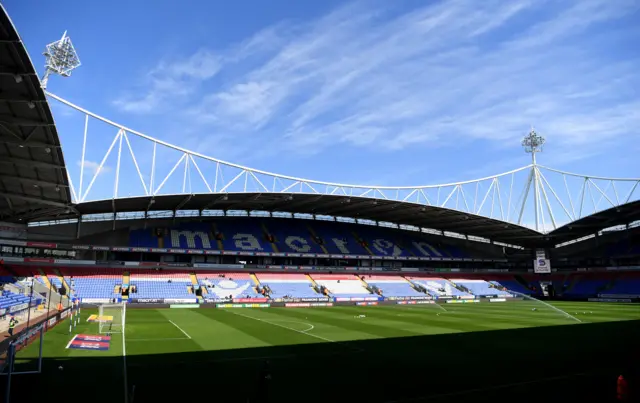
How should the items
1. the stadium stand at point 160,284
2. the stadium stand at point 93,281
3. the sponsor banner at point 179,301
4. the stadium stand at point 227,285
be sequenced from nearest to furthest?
the stadium stand at point 93,281 → the sponsor banner at point 179,301 → the stadium stand at point 160,284 → the stadium stand at point 227,285

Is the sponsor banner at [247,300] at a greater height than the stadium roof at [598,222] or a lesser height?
lesser

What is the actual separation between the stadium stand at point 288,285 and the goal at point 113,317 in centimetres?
2679

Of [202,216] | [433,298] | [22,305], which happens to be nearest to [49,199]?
[22,305]

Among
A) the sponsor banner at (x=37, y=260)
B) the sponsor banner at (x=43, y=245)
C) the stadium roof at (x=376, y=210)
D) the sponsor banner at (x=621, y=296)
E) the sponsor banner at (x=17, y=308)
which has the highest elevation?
the stadium roof at (x=376, y=210)

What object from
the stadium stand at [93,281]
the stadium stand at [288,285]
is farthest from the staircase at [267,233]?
the stadium stand at [93,281]

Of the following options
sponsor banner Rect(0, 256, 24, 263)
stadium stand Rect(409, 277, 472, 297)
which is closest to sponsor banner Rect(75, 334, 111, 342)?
sponsor banner Rect(0, 256, 24, 263)

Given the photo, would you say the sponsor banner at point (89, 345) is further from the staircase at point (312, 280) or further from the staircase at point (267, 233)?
the staircase at point (267, 233)

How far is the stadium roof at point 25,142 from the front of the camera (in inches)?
749

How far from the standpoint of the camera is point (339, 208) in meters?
64.4

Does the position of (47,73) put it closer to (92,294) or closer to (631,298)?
(92,294)

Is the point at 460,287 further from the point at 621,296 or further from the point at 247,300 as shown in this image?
the point at 247,300

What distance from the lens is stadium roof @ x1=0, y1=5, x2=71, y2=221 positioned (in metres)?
19.0

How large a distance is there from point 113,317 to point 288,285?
32543mm

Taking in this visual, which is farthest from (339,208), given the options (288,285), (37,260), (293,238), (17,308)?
(17,308)
